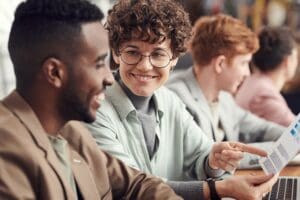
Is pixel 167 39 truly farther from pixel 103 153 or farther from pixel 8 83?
pixel 8 83

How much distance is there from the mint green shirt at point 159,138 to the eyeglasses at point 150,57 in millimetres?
113

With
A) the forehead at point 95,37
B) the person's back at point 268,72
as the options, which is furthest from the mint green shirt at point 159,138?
the person's back at point 268,72

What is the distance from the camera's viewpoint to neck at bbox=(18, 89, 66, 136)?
0.96m

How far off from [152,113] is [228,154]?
0.26 metres

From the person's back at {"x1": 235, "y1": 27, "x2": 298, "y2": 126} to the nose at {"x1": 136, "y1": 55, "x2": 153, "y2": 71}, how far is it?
106 centimetres

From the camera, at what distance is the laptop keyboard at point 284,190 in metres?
1.41

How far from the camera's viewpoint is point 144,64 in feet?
4.63

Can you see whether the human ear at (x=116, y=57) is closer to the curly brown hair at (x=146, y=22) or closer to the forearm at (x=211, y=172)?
the curly brown hair at (x=146, y=22)

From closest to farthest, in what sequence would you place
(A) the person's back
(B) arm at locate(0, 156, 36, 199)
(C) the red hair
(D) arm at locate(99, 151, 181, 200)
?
(B) arm at locate(0, 156, 36, 199) < (D) arm at locate(99, 151, 181, 200) < (C) the red hair < (A) the person's back

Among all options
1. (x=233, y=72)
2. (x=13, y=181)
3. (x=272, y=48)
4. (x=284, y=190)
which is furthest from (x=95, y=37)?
(x=272, y=48)

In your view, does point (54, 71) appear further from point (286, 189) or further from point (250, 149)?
point (286, 189)

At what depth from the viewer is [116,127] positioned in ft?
4.74

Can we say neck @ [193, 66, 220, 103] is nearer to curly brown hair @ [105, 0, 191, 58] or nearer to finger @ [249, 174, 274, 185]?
curly brown hair @ [105, 0, 191, 58]

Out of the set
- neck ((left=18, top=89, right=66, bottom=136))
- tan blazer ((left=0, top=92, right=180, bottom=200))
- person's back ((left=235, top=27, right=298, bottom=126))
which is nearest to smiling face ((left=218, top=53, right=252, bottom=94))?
person's back ((left=235, top=27, right=298, bottom=126))
